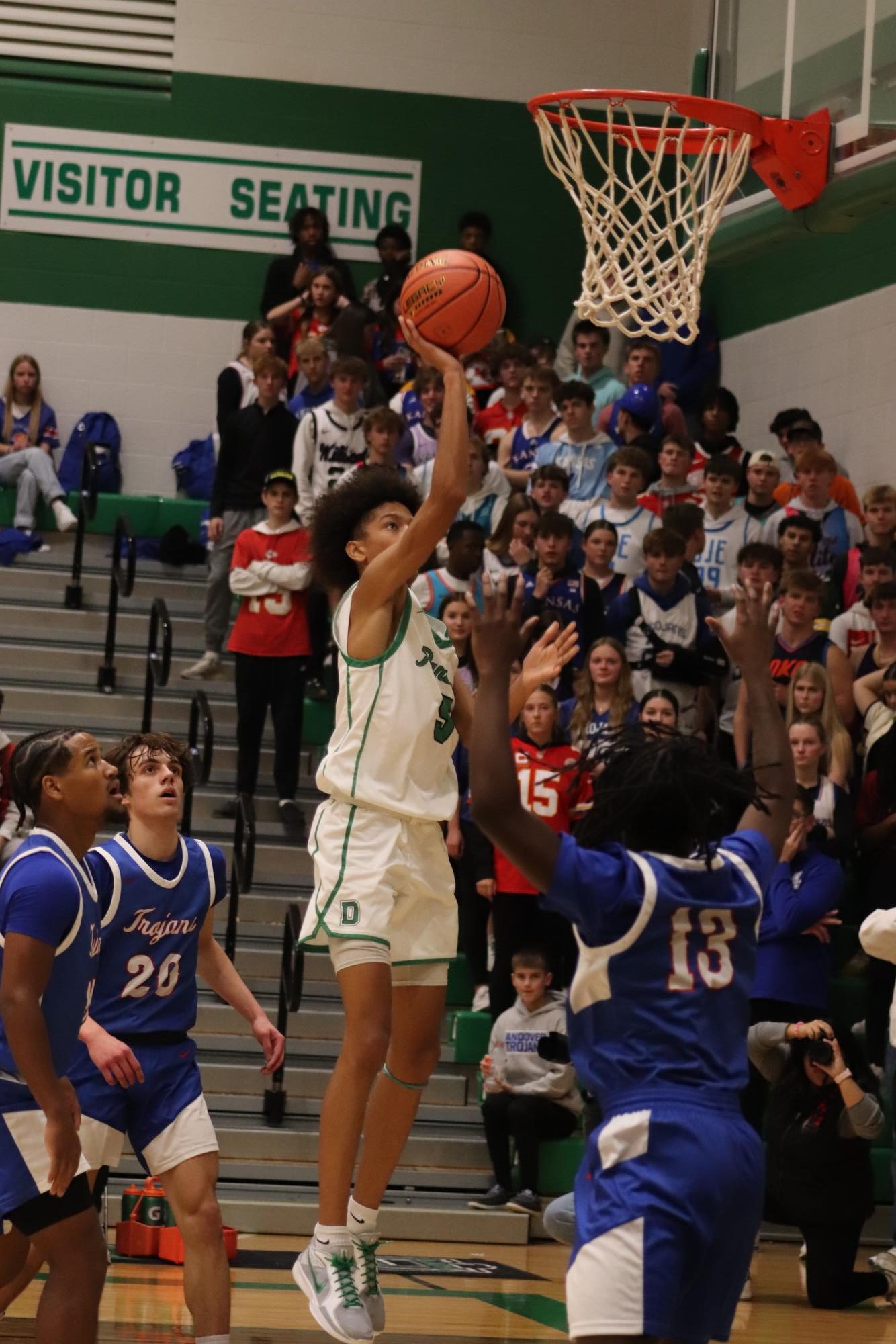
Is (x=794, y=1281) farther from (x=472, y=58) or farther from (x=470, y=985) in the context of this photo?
(x=472, y=58)

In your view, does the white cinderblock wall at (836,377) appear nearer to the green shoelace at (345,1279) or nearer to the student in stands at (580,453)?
the student in stands at (580,453)

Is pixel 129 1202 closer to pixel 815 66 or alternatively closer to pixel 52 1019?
pixel 52 1019

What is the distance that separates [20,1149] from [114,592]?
6653 mm

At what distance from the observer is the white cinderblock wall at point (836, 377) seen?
1127 cm

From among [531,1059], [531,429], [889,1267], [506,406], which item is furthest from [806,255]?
[889,1267]

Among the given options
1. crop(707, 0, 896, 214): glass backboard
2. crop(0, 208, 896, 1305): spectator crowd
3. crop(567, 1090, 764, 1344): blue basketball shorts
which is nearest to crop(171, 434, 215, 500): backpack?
crop(0, 208, 896, 1305): spectator crowd

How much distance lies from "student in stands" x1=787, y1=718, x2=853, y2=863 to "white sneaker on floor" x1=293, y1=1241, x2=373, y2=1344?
3.93 metres

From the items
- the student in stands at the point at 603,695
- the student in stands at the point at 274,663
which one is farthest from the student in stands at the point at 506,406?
the student in stands at the point at 603,695

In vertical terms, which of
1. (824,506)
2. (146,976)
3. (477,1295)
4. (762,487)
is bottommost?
(477,1295)

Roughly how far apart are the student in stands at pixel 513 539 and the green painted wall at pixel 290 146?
499cm

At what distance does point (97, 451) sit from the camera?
531 inches

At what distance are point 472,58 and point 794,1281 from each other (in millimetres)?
10077

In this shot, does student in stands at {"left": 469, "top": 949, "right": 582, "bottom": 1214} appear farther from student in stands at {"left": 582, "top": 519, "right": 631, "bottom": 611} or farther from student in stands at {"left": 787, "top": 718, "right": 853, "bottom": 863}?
student in stands at {"left": 582, "top": 519, "right": 631, "bottom": 611}

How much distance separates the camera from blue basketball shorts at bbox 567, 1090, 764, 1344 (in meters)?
3.21
